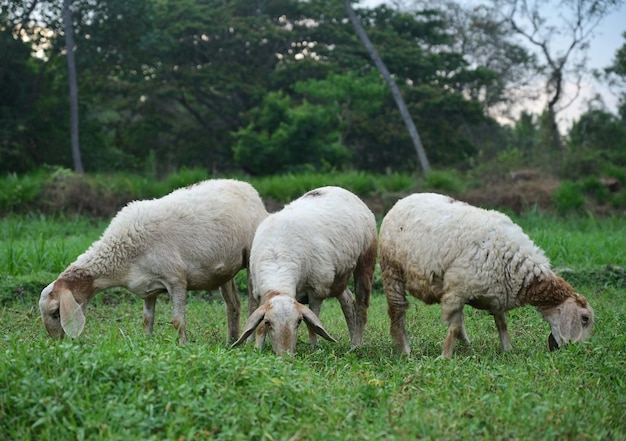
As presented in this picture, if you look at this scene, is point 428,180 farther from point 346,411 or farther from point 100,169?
point 346,411

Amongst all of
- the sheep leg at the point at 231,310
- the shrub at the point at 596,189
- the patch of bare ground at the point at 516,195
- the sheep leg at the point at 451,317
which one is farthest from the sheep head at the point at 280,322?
the shrub at the point at 596,189

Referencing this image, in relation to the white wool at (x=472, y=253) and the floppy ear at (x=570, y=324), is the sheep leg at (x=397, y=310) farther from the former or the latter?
the floppy ear at (x=570, y=324)

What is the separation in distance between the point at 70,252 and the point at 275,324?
20.0ft

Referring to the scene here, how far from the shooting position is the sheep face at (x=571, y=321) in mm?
6148

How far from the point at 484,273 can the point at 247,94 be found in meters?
17.7

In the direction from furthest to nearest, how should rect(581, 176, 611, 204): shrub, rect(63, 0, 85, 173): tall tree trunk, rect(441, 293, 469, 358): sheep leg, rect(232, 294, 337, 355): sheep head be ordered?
1. rect(63, 0, 85, 173): tall tree trunk
2. rect(581, 176, 611, 204): shrub
3. rect(441, 293, 469, 358): sheep leg
4. rect(232, 294, 337, 355): sheep head

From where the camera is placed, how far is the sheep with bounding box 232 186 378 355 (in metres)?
5.81

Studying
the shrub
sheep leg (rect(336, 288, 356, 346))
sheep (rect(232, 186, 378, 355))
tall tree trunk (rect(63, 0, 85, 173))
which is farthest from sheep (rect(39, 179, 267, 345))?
tall tree trunk (rect(63, 0, 85, 173))

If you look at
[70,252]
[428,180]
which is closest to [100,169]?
[428,180]

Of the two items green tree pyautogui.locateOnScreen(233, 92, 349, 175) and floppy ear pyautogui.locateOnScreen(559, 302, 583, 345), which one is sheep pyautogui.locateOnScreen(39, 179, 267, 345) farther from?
green tree pyautogui.locateOnScreen(233, 92, 349, 175)

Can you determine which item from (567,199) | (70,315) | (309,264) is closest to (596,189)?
(567,199)

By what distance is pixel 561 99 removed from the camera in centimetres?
2520

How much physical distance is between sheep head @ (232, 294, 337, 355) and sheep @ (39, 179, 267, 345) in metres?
1.39

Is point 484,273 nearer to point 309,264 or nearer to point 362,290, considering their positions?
point 309,264
